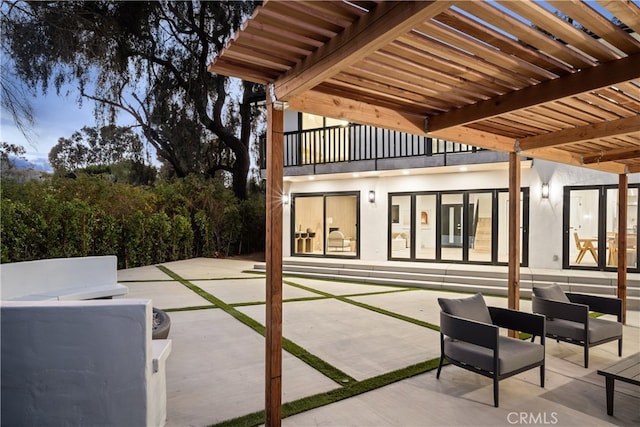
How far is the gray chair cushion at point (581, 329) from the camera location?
4.30 m

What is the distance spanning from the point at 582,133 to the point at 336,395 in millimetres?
3836

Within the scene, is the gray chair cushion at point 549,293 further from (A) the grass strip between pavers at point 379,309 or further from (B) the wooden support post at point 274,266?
(B) the wooden support post at point 274,266

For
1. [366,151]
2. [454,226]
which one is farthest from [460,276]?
[366,151]

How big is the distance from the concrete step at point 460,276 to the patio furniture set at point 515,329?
126 inches

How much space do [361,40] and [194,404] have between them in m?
3.12

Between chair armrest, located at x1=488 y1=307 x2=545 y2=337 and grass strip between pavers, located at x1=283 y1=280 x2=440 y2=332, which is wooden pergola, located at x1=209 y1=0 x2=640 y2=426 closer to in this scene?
chair armrest, located at x1=488 y1=307 x2=545 y2=337

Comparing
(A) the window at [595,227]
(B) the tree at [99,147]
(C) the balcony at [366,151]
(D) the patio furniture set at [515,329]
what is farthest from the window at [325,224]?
(B) the tree at [99,147]

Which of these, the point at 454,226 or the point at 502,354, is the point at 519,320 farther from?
the point at 454,226

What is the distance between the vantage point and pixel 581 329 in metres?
4.29

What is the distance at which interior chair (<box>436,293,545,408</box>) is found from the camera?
133 inches

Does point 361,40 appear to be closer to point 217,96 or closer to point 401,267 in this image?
point 401,267

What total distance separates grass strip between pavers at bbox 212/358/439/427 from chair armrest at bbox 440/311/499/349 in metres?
0.58

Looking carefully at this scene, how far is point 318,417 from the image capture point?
10.3 ft

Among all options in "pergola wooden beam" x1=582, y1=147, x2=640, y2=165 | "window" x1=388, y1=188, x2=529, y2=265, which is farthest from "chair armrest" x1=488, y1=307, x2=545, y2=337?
"window" x1=388, y1=188, x2=529, y2=265
